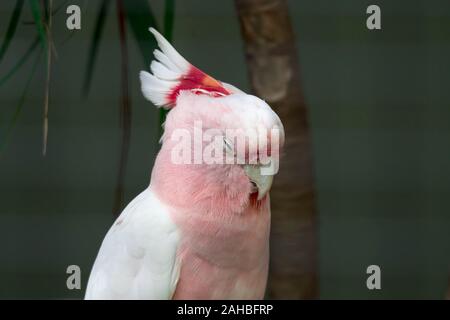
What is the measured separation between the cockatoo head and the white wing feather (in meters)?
0.06

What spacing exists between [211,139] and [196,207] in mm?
145

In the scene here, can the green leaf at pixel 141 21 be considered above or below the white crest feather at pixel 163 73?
above

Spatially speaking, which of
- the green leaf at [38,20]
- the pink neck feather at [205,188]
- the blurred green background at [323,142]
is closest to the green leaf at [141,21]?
the blurred green background at [323,142]

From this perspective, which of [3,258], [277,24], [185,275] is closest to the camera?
[185,275]

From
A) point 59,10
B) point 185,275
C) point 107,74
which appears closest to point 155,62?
point 107,74

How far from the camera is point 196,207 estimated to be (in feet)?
4.83

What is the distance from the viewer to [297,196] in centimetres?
173

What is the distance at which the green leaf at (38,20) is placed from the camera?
1676mm

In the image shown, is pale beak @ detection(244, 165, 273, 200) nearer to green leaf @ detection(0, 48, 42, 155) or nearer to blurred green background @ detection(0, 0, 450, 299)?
blurred green background @ detection(0, 0, 450, 299)

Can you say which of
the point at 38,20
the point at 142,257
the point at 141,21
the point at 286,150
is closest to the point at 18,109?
the point at 38,20

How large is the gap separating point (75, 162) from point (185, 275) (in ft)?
1.45

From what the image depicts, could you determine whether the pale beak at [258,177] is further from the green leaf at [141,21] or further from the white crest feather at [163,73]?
the green leaf at [141,21]

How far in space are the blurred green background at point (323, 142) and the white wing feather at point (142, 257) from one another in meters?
0.18
